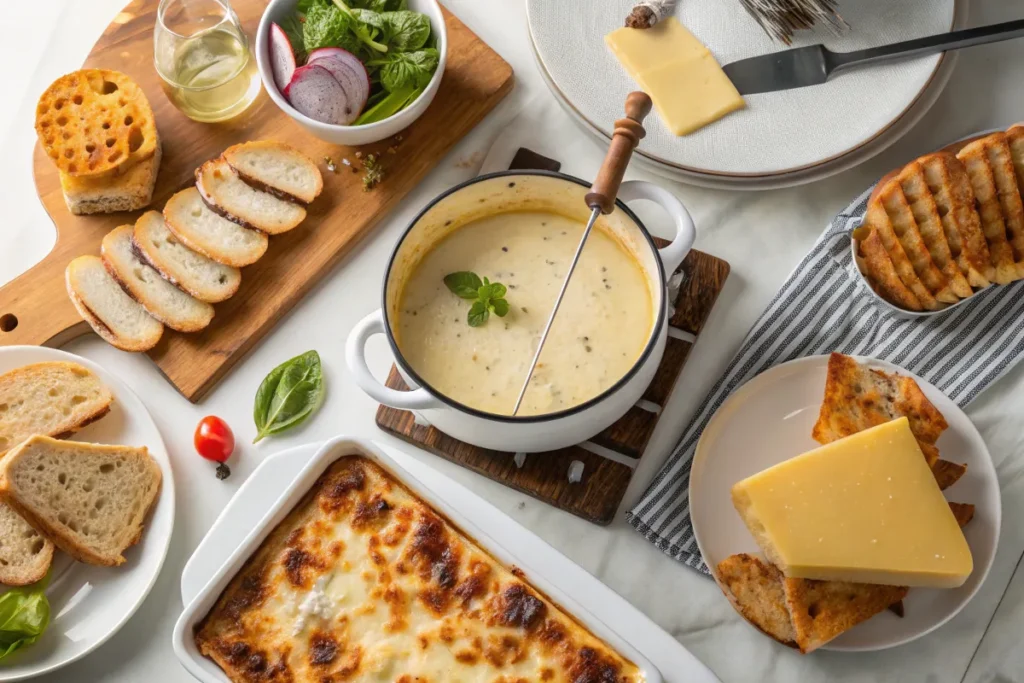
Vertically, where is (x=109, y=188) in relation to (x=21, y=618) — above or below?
above

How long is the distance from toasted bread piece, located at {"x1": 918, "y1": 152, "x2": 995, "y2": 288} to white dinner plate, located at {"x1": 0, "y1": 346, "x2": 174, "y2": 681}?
6.11 ft

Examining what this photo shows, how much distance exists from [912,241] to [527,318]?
2.97ft

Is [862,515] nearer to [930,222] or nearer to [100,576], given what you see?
[930,222]

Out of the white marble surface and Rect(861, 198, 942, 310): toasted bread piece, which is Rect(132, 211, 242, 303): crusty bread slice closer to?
the white marble surface

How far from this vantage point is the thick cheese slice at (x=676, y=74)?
7.69 feet

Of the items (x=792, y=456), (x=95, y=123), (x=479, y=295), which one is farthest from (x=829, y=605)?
(x=95, y=123)

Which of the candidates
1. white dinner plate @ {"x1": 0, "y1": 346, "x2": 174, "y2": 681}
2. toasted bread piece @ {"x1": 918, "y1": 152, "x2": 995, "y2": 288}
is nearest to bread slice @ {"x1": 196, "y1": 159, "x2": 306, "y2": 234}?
white dinner plate @ {"x1": 0, "y1": 346, "x2": 174, "y2": 681}

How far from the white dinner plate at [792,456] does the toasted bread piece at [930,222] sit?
233mm

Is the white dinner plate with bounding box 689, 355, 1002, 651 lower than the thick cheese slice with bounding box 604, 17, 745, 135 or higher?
lower

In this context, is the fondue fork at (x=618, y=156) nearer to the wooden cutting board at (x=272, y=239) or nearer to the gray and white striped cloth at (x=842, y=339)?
the gray and white striped cloth at (x=842, y=339)

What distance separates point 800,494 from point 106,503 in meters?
1.52

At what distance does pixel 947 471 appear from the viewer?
2025 mm

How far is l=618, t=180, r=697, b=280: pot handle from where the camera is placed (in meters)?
1.91

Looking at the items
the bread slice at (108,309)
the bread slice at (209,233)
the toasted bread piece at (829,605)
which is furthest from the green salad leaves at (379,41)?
the toasted bread piece at (829,605)
